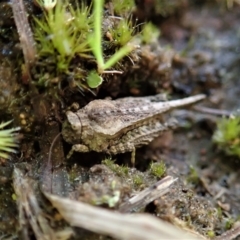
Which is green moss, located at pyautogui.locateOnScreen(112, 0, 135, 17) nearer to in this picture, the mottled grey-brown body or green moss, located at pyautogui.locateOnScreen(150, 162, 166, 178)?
the mottled grey-brown body

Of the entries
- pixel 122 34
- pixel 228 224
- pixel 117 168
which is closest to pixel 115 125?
pixel 117 168

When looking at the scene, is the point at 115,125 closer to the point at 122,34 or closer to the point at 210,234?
the point at 122,34

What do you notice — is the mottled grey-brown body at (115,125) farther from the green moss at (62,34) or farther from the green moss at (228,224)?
the green moss at (228,224)

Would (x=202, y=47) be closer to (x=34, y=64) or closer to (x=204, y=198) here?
(x=204, y=198)

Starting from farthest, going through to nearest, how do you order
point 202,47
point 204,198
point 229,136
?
point 202,47, point 229,136, point 204,198

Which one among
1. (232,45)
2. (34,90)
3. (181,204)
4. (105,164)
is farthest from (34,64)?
(232,45)

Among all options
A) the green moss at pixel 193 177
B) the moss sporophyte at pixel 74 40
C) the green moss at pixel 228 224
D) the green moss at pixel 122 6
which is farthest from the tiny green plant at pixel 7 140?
the green moss at pixel 228 224
